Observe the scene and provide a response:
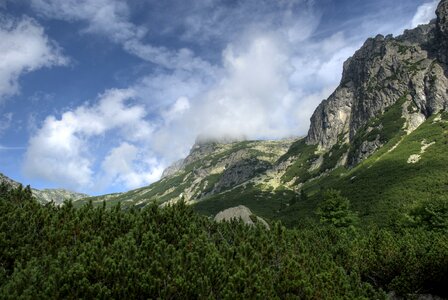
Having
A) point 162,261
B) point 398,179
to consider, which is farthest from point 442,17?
point 162,261

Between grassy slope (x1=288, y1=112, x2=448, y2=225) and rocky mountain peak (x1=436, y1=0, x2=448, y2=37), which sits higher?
rocky mountain peak (x1=436, y1=0, x2=448, y2=37)

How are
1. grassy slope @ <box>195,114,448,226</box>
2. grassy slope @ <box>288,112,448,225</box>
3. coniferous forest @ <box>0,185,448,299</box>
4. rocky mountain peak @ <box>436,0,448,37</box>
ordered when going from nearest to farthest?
coniferous forest @ <box>0,185,448,299</box> → grassy slope @ <box>195,114,448,226</box> → grassy slope @ <box>288,112,448,225</box> → rocky mountain peak @ <box>436,0,448,37</box>

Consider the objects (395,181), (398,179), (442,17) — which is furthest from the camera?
(442,17)

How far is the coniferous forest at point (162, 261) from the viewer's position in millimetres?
13672

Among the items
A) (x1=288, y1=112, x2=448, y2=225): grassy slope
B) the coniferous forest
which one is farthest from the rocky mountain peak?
the coniferous forest

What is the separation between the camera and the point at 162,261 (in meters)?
15.6

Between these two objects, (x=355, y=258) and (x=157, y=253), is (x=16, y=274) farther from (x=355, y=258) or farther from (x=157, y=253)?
(x=355, y=258)

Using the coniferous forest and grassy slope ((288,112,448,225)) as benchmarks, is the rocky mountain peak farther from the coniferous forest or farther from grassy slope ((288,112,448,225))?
the coniferous forest

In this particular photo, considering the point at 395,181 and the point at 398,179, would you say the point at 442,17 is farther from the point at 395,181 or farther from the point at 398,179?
the point at 395,181

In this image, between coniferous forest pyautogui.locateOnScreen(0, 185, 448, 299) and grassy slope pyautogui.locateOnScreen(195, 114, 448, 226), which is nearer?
coniferous forest pyautogui.locateOnScreen(0, 185, 448, 299)

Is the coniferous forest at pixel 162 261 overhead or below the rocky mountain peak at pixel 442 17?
below

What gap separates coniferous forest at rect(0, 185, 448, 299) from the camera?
13.7 metres

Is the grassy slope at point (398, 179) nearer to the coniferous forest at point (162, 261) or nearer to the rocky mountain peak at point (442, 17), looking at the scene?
the coniferous forest at point (162, 261)

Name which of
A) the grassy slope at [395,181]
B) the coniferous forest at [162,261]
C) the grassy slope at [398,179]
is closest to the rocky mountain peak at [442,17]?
the grassy slope at [395,181]
